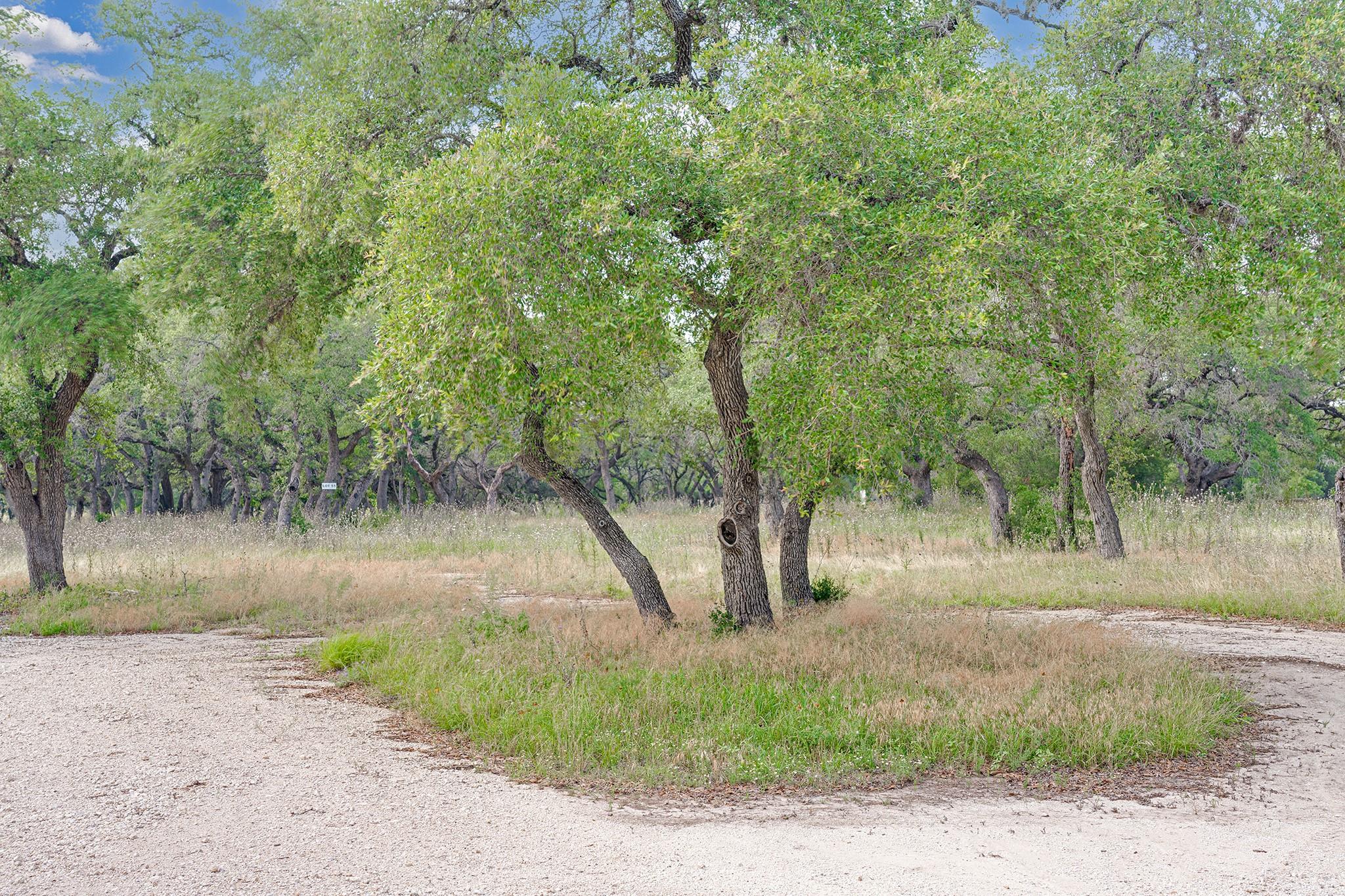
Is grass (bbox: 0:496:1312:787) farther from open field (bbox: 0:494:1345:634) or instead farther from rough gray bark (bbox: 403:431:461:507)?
rough gray bark (bbox: 403:431:461:507)

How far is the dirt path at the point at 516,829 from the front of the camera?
16.5ft

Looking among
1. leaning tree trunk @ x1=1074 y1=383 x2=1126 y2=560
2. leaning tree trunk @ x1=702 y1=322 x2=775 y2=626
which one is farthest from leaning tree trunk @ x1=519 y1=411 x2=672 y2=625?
leaning tree trunk @ x1=1074 y1=383 x2=1126 y2=560

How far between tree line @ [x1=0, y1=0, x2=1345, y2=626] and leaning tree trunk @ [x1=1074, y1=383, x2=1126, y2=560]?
0.07 m

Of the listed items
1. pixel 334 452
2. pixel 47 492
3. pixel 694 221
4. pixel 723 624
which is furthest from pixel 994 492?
pixel 334 452

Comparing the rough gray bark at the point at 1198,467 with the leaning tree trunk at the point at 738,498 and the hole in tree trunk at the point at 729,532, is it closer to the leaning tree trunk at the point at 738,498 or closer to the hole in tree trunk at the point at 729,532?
the leaning tree trunk at the point at 738,498

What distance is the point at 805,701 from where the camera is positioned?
326 inches

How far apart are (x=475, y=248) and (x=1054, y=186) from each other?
5292 mm

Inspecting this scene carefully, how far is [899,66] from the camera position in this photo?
11492 millimetres

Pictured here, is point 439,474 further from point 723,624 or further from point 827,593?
point 723,624

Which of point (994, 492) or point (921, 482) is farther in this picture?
point (921, 482)

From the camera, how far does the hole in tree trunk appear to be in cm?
1217

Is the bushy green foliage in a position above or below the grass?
above

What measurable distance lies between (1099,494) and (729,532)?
976 cm

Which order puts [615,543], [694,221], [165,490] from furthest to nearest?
[165,490]
[615,543]
[694,221]
